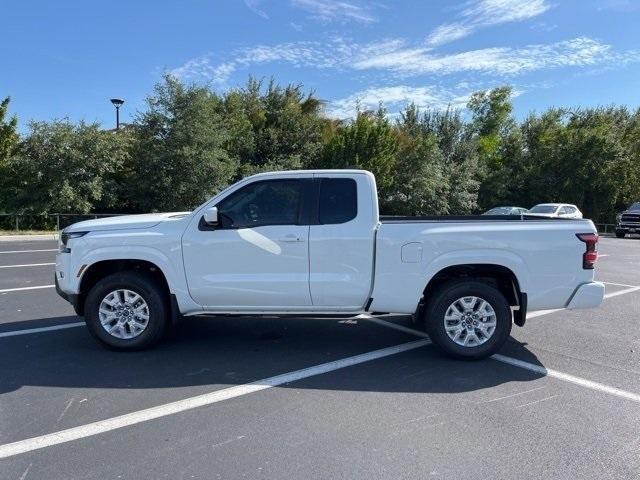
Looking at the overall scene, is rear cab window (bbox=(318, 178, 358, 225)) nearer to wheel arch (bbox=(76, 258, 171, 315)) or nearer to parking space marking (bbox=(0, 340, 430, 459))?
parking space marking (bbox=(0, 340, 430, 459))

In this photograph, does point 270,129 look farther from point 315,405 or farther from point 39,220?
point 315,405

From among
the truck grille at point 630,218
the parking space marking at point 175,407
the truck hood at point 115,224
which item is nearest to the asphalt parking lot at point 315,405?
the parking space marking at point 175,407

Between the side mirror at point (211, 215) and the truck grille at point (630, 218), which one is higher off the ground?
the side mirror at point (211, 215)

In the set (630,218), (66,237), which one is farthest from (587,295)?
(630,218)

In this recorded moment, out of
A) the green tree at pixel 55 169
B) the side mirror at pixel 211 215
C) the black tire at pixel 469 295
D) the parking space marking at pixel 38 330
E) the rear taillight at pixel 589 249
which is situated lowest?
the parking space marking at pixel 38 330

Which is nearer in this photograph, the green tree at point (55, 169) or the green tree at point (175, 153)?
the green tree at point (55, 169)

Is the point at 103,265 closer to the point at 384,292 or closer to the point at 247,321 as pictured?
the point at 247,321

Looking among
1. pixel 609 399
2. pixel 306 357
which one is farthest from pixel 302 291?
pixel 609 399

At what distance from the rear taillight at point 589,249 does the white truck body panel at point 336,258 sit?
0.16 ft

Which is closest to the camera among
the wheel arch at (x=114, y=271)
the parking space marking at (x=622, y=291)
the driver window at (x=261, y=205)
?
the driver window at (x=261, y=205)

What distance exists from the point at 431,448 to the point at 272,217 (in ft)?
9.31

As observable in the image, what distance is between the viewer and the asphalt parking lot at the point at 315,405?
3.29 m

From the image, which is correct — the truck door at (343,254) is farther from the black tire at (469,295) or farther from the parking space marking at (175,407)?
the black tire at (469,295)

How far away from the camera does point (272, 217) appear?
5.38 m
